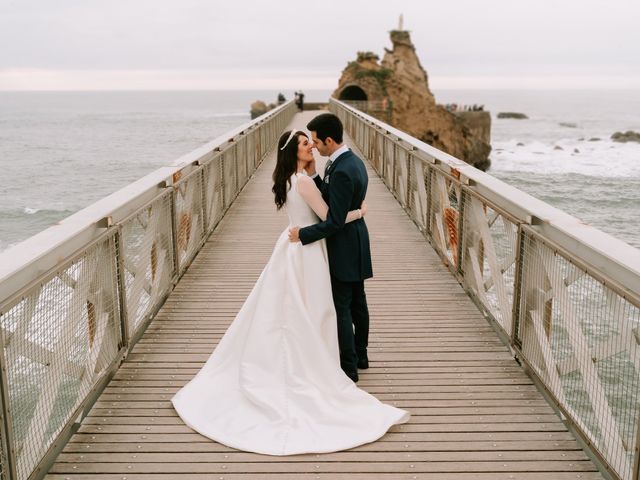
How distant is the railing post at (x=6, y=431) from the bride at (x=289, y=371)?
1.03m

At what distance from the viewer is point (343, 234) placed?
451 cm

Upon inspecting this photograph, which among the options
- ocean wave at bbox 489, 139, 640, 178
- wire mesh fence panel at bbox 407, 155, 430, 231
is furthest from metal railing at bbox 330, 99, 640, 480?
ocean wave at bbox 489, 139, 640, 178

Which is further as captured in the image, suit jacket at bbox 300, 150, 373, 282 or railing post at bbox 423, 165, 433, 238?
railing post at bbox 423, 165, 433, 238

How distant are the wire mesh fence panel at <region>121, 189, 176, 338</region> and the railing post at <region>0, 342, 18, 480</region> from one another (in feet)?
5.91

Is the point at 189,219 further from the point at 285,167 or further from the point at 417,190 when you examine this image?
the point at 285,167

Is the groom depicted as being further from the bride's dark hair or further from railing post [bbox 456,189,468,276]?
railing post [bbox 456,189,468,276]

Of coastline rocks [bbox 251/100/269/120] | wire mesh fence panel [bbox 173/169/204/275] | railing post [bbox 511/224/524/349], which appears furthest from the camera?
coastline rocks [bbox 251/100/269/120]

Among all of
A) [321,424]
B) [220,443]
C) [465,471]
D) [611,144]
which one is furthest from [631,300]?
[611,144]

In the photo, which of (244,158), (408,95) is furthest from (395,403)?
(408,95)

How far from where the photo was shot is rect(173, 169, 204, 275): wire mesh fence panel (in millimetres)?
7185

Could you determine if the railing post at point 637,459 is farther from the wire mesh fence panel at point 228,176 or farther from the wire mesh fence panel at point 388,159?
the wire mesh fence panel at point 388,159

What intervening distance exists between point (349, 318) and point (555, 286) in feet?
3.90

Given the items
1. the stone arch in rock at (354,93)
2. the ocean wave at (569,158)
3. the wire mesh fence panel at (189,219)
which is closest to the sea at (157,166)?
the ocean wave at (569,158)

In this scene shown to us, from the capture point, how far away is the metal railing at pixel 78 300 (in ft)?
10.9
